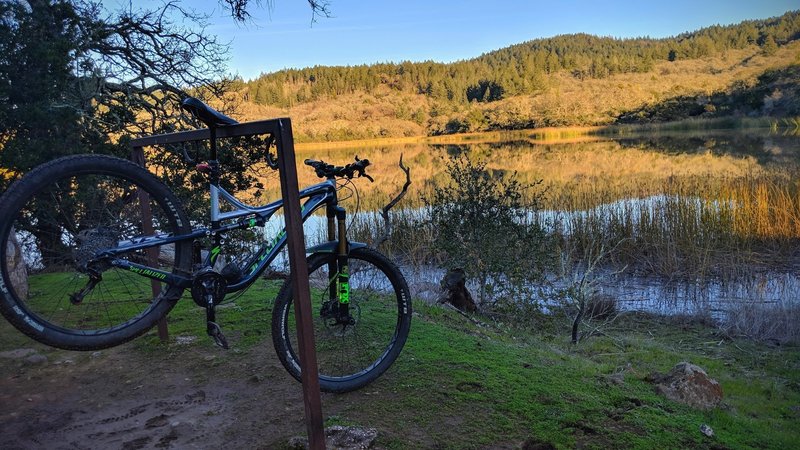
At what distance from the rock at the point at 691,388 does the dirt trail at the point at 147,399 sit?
2279 millimetres

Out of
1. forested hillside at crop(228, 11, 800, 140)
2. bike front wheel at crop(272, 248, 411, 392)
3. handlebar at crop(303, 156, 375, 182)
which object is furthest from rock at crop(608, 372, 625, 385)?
forested hillside at crop(228, 11, 800, 140)

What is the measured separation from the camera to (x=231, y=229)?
281 centimetres

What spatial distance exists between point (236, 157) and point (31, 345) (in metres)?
4.63

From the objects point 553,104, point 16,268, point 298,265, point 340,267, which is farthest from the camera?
point 553,104

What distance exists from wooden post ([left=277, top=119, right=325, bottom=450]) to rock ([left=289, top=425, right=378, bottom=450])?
11 centimetres

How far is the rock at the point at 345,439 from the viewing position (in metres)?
2.44

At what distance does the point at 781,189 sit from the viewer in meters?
12.3

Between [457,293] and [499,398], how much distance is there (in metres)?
4.42

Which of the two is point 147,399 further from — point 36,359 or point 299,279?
point 299,279

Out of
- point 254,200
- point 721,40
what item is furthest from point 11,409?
point 721,40

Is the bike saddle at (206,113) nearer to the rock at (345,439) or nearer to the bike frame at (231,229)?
the bike frame at (231,229)

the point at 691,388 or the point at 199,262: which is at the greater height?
the point at 199,262

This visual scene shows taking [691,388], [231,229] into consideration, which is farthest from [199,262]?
[691,388]

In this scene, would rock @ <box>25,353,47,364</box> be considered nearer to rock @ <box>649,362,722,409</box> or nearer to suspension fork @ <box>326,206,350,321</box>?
suspension fork @ <box>326,206,350,321</box>
